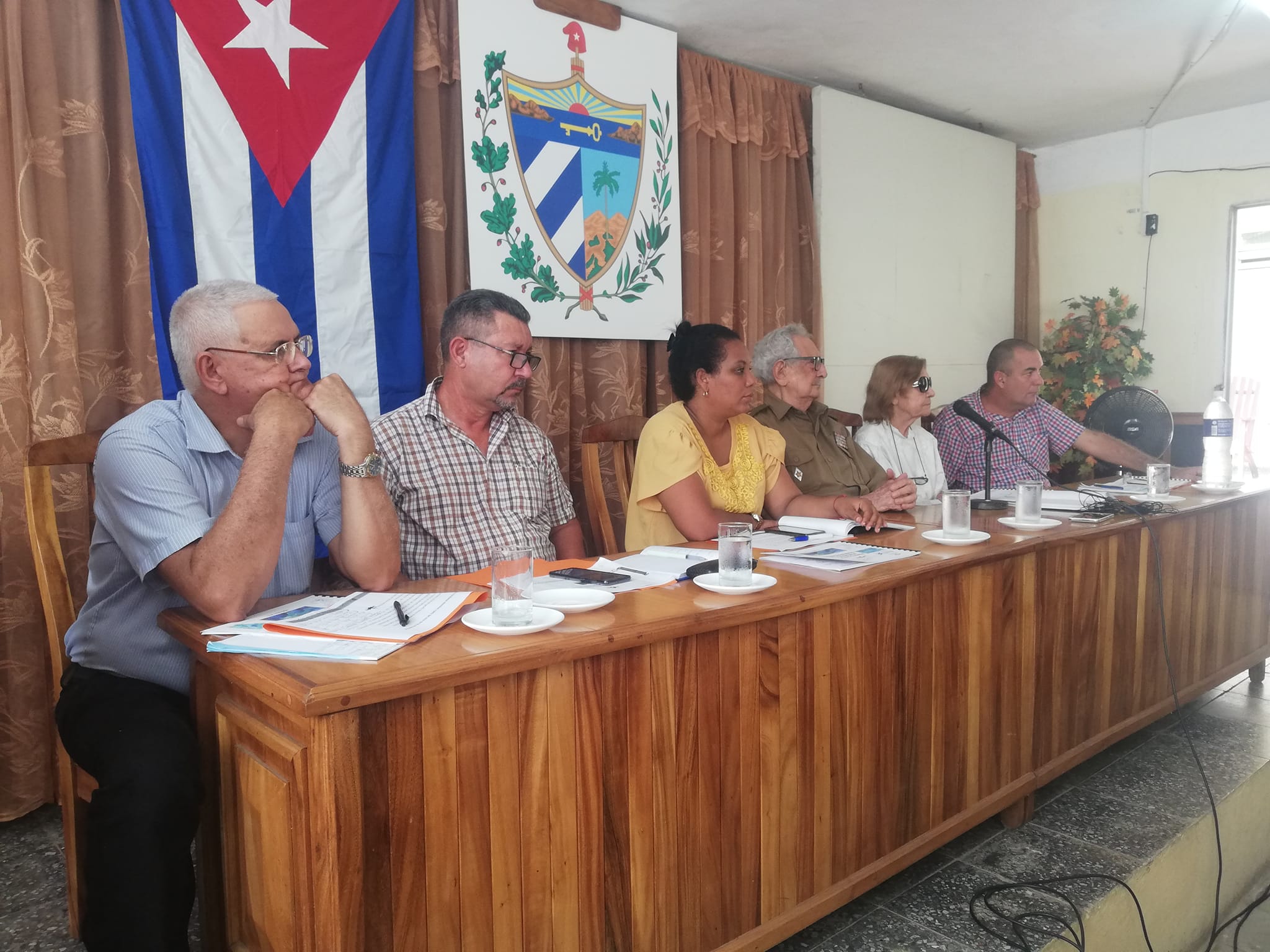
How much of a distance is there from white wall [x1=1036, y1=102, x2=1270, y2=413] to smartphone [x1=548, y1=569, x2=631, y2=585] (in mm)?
4463

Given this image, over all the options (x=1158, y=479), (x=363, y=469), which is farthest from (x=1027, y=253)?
(x=363, y=469)

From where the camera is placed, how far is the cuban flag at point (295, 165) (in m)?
2.25

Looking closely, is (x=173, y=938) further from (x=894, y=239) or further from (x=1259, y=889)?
(x=894, y=239)

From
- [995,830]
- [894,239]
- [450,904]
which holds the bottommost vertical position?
[995,830]

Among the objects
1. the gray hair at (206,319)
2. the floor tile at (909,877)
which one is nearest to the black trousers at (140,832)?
the gray hair at (206,319)

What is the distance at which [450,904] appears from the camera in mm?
1080

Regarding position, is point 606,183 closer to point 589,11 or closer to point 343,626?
point 589,11

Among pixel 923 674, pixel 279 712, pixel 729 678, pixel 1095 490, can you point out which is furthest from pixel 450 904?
pixel 1095 490

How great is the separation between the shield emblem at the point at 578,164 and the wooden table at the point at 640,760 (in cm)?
168

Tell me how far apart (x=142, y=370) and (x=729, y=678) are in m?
1.77

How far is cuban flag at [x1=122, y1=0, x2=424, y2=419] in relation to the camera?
2254mm

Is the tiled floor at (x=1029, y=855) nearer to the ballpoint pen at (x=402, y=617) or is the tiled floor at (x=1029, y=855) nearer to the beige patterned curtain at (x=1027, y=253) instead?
the ballpoint pen at (x=402, y=617)

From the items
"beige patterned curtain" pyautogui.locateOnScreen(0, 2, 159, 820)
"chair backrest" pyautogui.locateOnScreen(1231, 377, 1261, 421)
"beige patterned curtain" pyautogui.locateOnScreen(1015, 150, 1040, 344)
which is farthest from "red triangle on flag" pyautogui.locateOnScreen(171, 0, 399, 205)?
"chair backrest" pyautogui.locateOnScreen(1231, 377, 1261, 421)

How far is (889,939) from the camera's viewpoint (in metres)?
1.55
